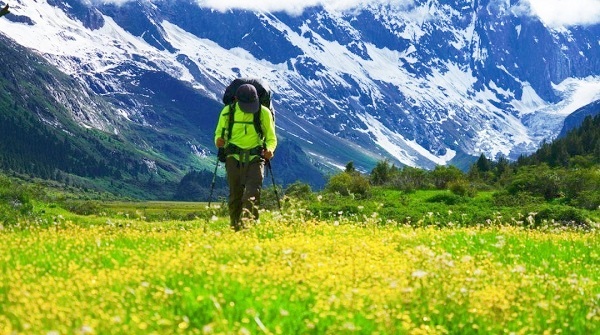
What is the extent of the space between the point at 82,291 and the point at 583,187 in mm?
48815

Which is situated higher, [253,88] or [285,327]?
[253,88]

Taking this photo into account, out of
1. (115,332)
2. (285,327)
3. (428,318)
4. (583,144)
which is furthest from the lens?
(583,144)

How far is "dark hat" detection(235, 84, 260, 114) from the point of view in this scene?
17.7 m

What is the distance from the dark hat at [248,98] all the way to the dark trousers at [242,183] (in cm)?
121

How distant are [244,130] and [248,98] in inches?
34.8

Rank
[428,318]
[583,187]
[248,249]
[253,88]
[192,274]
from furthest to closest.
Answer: [583,187], [253,88], [248,249], [192,274], [428,318]

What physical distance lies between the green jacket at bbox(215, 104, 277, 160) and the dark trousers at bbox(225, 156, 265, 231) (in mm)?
306

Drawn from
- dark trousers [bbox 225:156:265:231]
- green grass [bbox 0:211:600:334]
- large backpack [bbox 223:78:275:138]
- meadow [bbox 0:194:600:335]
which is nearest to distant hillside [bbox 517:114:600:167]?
large backpack [bbox 223:78:275:138]

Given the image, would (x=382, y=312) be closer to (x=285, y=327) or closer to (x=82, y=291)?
(x=285, y=327)

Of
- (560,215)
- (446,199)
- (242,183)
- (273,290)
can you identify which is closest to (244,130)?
(242,183)

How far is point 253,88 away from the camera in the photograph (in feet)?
58.3

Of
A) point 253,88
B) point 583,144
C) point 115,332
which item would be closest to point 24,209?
point 253,88

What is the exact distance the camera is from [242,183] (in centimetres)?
1852

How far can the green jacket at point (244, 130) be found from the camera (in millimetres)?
18297
